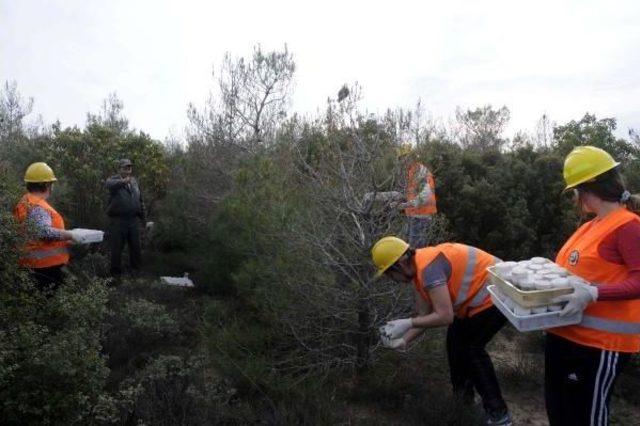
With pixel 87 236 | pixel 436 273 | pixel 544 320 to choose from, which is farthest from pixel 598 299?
pixel 87 236

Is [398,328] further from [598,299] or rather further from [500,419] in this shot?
[598,299]

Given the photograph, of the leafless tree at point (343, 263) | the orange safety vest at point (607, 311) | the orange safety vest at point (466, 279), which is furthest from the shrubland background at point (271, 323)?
the orange safety vest at point (607, 311)

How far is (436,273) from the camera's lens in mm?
3328

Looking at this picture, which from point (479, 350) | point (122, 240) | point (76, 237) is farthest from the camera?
point (122, 240)

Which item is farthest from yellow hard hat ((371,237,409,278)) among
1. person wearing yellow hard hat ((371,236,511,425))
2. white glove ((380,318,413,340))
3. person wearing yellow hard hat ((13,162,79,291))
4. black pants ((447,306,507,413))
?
person wearing yellow hard hat ((13,162,79,291))

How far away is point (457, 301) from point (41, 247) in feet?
9.94

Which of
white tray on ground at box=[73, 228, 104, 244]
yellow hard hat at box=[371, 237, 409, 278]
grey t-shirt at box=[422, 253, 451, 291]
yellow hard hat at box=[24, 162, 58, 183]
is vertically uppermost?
yellow hard hat at box=[24, 162, 58, 183]

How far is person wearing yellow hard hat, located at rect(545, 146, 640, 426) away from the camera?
2543 millimetres

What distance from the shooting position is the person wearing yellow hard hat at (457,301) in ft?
11.1

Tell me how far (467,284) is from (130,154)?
8004mm

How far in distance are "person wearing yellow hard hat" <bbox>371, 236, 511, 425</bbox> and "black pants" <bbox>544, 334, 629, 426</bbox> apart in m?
0.64

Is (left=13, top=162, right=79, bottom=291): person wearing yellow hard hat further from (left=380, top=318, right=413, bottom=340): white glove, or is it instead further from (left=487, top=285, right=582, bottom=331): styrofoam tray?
(left=487, top=285, right=582, bottom=331): styrofoam tray

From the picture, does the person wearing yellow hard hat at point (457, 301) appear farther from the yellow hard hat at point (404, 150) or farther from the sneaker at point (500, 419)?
the yellow hard hat at point (404, 150)

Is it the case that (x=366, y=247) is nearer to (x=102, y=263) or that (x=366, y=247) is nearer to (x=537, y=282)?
(x=537, y=282)
